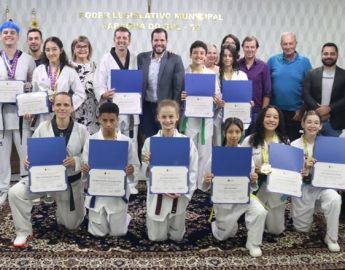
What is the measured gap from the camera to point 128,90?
145 inches

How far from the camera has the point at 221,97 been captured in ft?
12.6

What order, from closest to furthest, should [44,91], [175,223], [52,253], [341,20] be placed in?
[52,253], [175,223], [44,91], [341,20]

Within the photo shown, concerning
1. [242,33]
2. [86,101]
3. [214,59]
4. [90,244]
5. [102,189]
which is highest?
[242,33]

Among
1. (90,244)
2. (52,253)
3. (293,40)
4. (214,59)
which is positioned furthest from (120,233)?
(293,40)

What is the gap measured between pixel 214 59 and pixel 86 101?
1.31 meters

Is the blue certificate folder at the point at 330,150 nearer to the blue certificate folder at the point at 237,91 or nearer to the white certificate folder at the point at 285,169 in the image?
the white certificate folder at the point at 285,169

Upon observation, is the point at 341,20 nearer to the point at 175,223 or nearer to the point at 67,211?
the point at 175,223

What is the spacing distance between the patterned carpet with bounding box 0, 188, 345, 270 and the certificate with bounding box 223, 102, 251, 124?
101cm

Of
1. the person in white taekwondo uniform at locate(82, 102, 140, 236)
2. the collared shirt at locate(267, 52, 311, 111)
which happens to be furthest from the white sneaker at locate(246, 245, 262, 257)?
the collared shirt at locate(267, 52, 311, 111)

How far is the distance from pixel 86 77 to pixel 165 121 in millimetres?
1287

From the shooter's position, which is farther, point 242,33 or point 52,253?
point 242,33

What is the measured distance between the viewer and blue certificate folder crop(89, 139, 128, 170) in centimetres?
288

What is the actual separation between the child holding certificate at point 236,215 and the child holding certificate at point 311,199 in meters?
0.42

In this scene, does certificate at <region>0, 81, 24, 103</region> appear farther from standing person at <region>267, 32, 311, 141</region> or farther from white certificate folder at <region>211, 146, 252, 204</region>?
standing person at <region>267, 32, 311, 141</region>
